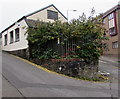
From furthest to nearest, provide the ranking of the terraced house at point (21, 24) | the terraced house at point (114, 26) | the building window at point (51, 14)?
the terraced house at point (114, 26)
the building window at point (51, 14)
the terraced house at point (21, 24)

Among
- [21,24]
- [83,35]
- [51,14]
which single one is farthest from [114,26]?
[83,35]

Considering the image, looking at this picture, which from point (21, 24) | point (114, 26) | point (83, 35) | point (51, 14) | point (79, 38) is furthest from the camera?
point (114, 26)

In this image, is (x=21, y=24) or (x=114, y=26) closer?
(x=21, y=24)

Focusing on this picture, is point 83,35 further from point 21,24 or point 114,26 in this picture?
point 114,26

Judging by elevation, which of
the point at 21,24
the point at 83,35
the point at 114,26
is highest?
the point at 114,26

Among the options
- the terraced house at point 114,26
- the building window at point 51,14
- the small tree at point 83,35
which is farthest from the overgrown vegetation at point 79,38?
the terraced house at point 114,26

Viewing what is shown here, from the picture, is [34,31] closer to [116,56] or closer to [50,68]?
[50,68]

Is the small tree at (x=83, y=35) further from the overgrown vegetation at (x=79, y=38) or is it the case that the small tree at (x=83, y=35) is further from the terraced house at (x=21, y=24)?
the terraced house at (x=21, y=24)

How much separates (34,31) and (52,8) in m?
8.67

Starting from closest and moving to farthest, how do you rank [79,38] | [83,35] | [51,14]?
[83,35], [79,38], [51,14]

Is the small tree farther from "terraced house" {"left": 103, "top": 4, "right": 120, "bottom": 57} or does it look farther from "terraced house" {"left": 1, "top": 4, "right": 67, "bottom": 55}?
"terraced house" {"left": 103, "top": 4, "right": 120, "bottom": 57}

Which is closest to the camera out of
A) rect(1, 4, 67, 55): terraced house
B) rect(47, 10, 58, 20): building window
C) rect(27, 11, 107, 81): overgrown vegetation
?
rect(27, 11, 107, 81): overgrown vegetation

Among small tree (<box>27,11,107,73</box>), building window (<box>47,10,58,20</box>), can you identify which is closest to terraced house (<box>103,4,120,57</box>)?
building window (<box>47,10,58,20</box>)

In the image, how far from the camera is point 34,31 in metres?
10.2
